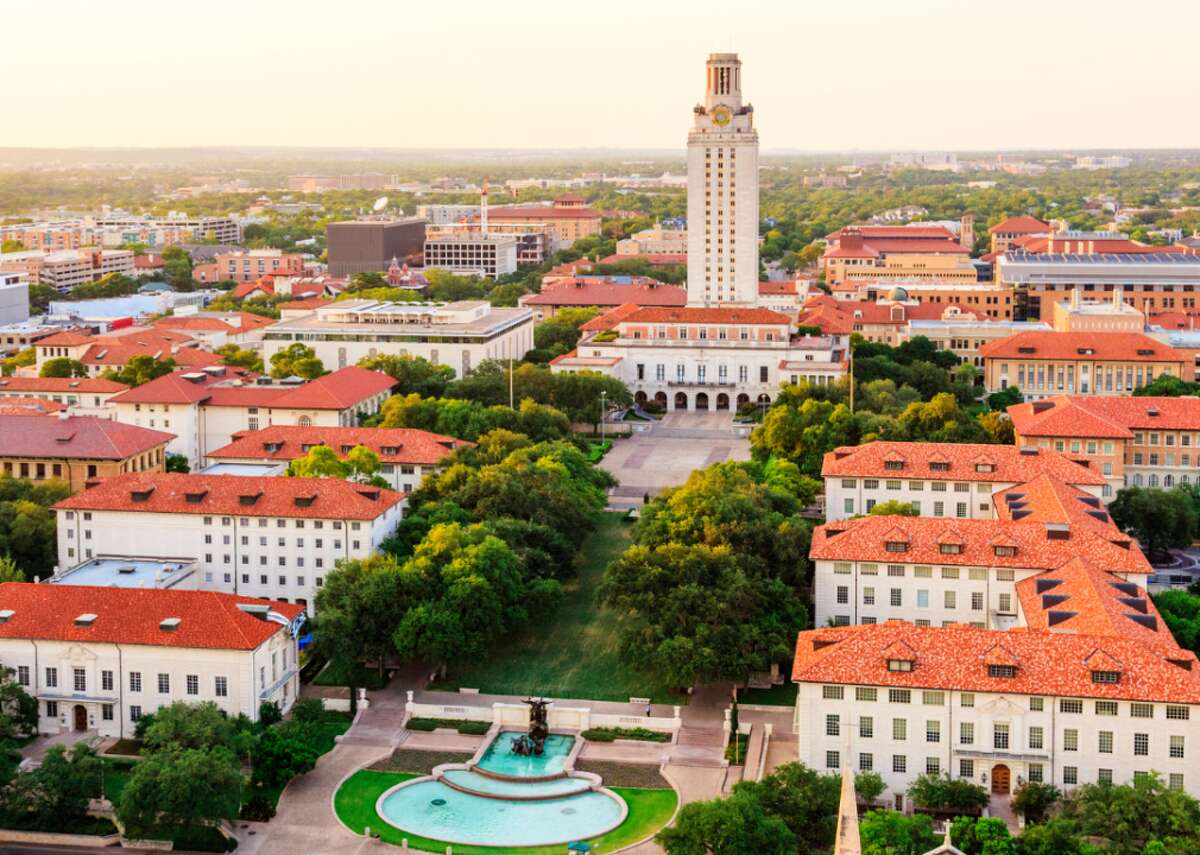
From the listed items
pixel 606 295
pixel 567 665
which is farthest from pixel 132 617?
pixel 606 295

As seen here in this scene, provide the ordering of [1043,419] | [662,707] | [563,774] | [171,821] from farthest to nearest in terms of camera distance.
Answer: [1043,419]
[662,707]
[563,774]
[171,821]

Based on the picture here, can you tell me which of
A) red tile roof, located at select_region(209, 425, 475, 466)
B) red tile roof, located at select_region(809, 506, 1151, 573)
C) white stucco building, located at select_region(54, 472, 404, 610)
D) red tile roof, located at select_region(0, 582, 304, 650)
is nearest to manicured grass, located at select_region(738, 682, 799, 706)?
red tile roof, located at select_region(809, 506, 1151, 573)

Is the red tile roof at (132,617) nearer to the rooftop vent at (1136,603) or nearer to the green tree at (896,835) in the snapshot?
the green tree at (896,835)

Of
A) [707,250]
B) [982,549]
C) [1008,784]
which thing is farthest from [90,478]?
[707,250]

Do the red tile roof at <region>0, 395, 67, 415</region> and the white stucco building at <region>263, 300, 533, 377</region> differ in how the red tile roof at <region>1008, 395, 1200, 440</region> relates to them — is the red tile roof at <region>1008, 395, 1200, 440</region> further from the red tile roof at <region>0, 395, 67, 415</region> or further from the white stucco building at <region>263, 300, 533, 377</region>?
the red tile roof at <region>0, 395, 67, 415</region>

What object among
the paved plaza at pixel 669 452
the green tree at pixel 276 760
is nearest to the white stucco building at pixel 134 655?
the green tree at pixel 276 760

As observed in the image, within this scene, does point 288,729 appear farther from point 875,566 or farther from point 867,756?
point 875,566

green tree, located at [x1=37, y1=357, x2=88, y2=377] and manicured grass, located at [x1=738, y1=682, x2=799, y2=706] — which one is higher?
green tree, located at [x1=37, y1=357, x2=88, y2=377]
